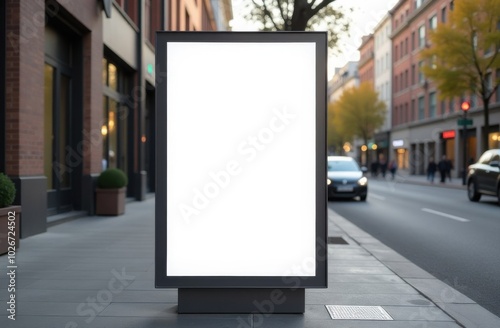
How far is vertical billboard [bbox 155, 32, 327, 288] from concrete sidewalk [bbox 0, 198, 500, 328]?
402 millimetres

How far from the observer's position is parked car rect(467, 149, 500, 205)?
1560 cm

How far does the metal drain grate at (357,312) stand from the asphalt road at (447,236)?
42.8 inches

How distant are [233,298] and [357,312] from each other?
101 centimetres

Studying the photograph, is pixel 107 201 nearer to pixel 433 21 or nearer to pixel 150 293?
pixel 150 293

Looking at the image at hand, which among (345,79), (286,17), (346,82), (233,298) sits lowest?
(233,298)

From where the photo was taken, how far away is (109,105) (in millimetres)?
14938

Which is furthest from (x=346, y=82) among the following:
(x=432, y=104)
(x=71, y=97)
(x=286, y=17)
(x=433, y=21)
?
(x=71, y=97)

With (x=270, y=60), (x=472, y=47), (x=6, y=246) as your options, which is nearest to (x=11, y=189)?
(x=6, y=246)

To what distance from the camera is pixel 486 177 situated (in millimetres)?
16359

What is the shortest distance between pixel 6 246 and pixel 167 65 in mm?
4206

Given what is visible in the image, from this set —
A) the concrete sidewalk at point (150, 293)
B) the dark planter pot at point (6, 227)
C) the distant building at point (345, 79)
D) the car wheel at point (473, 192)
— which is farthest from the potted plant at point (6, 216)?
the distant building at point (345, 79)

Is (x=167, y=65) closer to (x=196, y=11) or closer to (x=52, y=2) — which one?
(x=52, y=2)

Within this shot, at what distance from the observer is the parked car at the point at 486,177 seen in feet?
51.2

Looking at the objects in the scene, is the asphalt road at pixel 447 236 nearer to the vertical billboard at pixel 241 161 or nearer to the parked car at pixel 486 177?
the parked car at pixel 486 177
